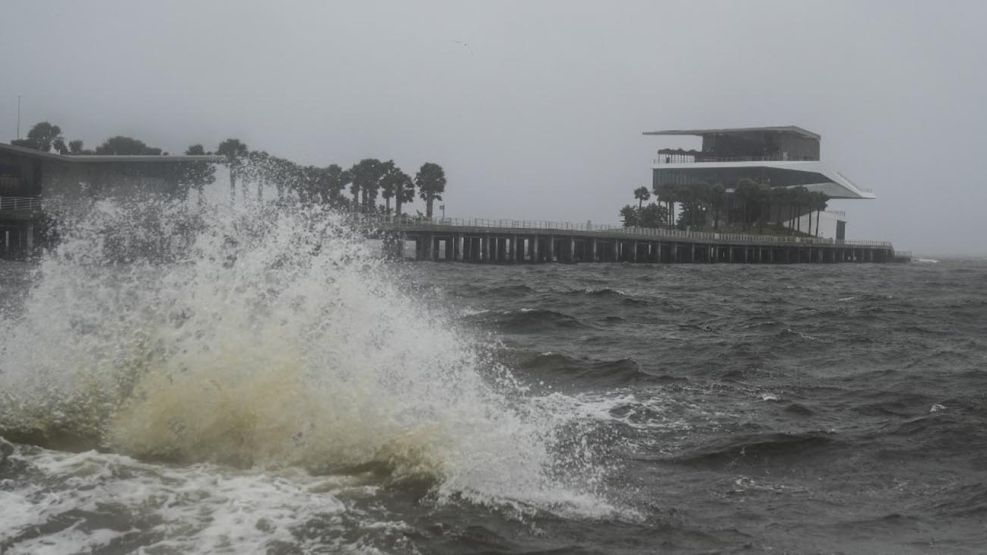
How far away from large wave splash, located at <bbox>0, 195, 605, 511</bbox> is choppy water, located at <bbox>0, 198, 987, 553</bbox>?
0.03 metres

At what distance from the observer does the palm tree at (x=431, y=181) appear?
102625mm

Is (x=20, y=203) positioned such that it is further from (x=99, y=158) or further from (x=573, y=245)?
(x=573, y=245)

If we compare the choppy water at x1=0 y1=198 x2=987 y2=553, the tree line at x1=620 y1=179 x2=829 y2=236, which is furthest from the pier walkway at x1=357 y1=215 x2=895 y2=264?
the choppy water at x1=0 y1=198 x2=987 y2=553

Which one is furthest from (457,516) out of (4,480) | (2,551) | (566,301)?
(566,301)

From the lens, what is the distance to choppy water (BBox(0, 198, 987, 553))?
21.2 feet

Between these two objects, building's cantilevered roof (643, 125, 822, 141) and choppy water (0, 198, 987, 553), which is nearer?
choppy water (0, 198, 987, 553)

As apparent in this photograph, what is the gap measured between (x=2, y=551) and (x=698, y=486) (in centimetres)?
543

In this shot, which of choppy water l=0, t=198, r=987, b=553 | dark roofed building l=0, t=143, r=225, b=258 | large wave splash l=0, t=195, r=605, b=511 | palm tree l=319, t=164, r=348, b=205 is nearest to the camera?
choppy water l=0, t=198, r=987, b=553

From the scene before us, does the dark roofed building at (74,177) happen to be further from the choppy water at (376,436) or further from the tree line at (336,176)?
the choppy water at (376,436)

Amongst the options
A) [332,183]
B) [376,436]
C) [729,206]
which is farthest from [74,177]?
[729,206]

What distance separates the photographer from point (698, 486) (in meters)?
8.02

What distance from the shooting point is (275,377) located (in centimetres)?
860

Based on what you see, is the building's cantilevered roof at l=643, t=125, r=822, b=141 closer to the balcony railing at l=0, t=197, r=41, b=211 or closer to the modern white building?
the modern white building

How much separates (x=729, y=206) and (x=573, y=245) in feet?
151
